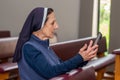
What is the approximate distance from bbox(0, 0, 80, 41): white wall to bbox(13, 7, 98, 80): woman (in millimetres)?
3568

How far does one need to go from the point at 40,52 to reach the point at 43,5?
13.0 feet

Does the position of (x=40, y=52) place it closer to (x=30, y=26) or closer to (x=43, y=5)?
(x=30, y=26)

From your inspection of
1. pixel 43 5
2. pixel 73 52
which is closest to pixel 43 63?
pixel 73 52

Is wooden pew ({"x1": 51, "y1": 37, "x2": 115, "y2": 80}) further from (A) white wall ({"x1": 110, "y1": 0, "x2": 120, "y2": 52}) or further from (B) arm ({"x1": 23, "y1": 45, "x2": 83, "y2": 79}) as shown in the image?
(B) arm ({"x1": 23, "y1": 45, "x2": 83, "y2": 79})

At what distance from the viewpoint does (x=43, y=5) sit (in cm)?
570

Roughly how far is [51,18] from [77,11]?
13.0ft

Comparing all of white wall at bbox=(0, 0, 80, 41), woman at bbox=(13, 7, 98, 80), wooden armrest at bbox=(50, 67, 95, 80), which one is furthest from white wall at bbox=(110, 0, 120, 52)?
wooden armrest at bbox=(50, 67, 95, 80)

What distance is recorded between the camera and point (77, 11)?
19.1ft

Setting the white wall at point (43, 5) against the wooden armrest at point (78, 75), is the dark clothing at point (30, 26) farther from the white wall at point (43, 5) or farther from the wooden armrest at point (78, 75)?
the white wall at point (43, 5)

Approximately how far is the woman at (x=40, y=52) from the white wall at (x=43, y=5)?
3.57m

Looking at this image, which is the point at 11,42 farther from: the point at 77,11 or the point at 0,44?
the point at 77,11

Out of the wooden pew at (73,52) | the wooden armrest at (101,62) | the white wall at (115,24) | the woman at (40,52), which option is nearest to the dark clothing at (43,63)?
the woman at (40,52)

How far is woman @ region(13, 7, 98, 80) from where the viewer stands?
1.75 m

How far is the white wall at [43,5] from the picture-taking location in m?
5.41
